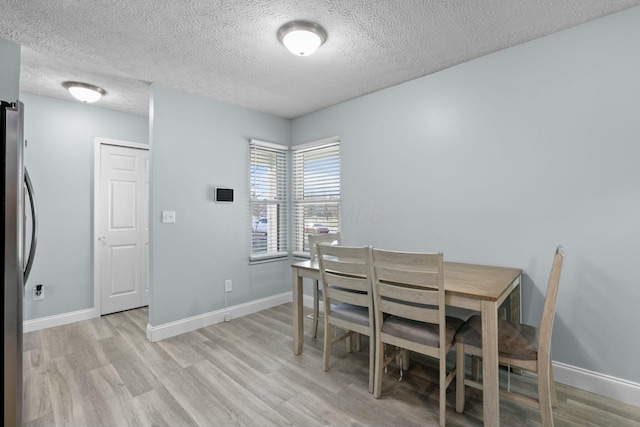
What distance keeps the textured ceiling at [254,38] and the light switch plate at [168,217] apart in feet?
4.17

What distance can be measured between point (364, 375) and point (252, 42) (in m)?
2.60

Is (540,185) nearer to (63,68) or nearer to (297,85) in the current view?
Result: (297,85)

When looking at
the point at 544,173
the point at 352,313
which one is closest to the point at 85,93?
the point at 352,313

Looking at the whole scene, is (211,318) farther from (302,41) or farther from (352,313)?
(302,41)

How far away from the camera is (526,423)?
1728 mm

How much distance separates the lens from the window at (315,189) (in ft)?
12.0

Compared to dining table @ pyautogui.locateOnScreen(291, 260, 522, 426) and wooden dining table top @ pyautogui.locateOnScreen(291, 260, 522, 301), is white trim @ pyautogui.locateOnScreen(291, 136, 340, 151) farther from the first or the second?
dining table @ pyautogui.locateOnScreen(291, 260, 522, 426)

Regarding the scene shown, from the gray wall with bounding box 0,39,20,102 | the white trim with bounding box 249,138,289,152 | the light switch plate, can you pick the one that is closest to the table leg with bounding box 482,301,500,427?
the light switch plate

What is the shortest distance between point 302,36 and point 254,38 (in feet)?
1.29

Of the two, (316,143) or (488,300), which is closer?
(488,300)

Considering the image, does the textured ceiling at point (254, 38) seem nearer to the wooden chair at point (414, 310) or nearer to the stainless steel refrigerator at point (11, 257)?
the stainless steel refrigerator at point (11, 257)

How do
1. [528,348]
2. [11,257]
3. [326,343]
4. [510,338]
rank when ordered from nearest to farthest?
[11,257] < [528,348] < [510,338] < [326,343]

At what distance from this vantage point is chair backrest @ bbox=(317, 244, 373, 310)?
1972 millimetres

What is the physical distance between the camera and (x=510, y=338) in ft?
5.72
